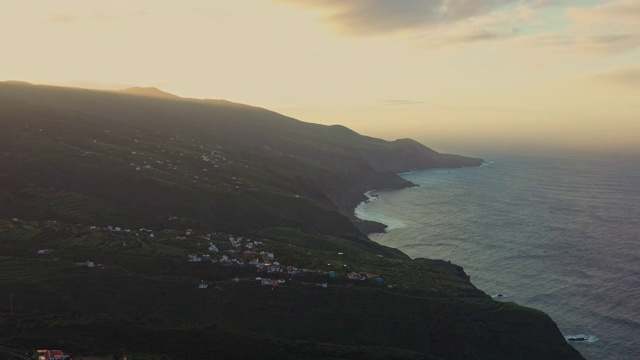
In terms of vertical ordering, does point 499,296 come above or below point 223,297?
above

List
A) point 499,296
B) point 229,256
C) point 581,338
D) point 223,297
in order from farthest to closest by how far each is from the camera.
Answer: point 499,296 < point 229,256 < point 581,338 < point 223,297

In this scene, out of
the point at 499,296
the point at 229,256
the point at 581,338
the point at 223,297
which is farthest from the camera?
the point at 499,296

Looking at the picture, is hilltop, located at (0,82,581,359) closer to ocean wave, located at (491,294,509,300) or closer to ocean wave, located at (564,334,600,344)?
ocean wave, located at (564,334,600,344)

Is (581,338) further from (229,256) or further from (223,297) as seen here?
(229,256)

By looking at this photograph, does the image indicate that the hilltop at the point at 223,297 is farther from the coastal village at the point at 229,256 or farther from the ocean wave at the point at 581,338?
the ocean wave at the point at 581,338

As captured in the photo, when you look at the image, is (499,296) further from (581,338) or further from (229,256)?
(229,256)

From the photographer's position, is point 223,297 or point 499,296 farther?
point 499,296

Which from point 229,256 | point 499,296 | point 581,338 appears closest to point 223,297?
point 229,256

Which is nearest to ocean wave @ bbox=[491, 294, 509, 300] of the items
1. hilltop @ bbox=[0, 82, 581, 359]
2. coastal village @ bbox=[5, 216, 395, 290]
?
hilltop @ bbox=[0, 82, 581, 359]

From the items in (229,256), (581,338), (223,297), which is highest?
(229,256)

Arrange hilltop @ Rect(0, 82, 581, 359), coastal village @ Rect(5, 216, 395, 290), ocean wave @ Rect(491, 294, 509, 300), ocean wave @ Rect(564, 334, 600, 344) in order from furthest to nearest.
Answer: ocean wave @ Rect(491, 294, 509, 300)
coastal village @ Rect(5, 216, 395, 290)
ocean wave @ Rect(564, 334, 600, 344)
hilltop @ Rect(0, 82, 581, 359)
